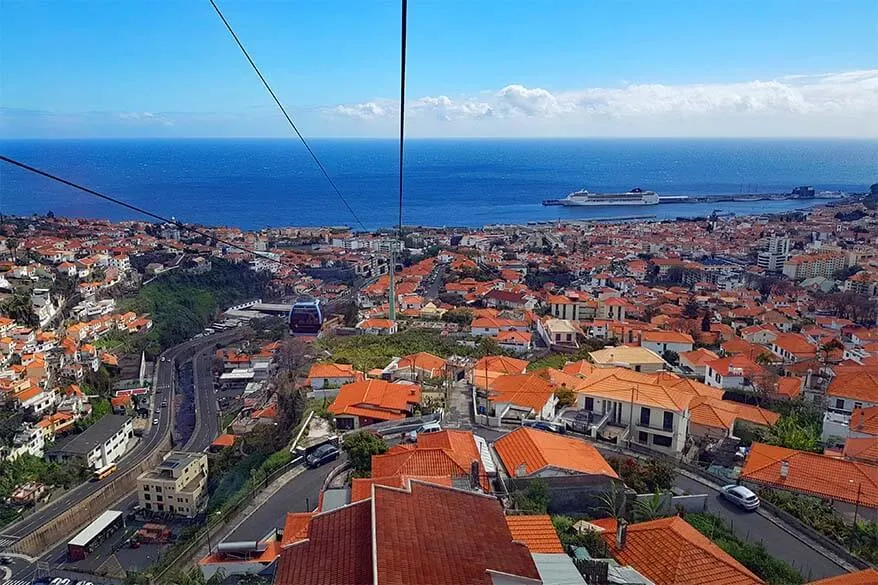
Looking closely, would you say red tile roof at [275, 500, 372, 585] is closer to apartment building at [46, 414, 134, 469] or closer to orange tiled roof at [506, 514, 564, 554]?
orange tiled roof at [506, 514, 564, 554]

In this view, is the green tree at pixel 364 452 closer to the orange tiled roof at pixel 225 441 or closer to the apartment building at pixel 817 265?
the orange tiled roof at pixel 225 441

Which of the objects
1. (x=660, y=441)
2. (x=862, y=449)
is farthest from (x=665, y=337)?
(x=862, y=449)

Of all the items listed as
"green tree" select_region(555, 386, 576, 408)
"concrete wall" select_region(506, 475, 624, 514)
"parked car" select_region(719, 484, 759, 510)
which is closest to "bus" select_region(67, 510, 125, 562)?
"concrete wall" select_region(506, 475, 624, 514)

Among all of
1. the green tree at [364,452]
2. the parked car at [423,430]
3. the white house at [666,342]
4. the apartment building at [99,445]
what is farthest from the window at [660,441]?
the apartment building at [99,445]

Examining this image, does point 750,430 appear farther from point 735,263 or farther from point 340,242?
point 340,242

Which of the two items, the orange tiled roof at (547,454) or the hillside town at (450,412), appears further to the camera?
the orange tiled roof at (547,454)

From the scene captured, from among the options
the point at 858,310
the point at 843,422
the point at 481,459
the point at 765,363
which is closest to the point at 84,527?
the point at 481,459
